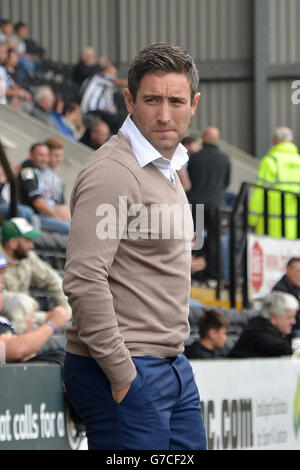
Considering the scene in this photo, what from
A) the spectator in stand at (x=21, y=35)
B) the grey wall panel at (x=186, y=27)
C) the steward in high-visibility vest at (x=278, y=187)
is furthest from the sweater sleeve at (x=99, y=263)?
the grey wall panel at (x=186, y=27)

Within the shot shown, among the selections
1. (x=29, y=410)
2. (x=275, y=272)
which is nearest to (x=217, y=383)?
(x=29, y=410)

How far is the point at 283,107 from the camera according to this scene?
22.2 metres

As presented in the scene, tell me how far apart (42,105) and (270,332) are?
7.29 meters

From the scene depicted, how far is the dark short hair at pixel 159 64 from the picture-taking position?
11.4ft

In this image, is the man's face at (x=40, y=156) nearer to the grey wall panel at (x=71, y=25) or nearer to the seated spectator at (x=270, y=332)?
the seated spectator at (x=270, y=332)

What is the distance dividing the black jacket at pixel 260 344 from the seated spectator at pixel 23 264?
1.35 meters

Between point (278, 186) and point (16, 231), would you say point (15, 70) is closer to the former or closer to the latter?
point (278, 186)

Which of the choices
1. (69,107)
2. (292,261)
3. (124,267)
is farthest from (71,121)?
(124,267)

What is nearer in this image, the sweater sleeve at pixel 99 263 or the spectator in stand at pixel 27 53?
the sweater sleeve at pixel 99 263

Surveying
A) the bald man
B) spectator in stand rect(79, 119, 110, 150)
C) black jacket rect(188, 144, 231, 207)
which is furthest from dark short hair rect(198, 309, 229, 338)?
spectator in stand rect(79, 119, 110, 150)

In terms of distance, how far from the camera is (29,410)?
504cm

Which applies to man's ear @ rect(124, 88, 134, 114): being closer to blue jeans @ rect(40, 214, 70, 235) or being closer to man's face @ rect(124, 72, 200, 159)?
man's face @ rect(124, 72, 200, 159)

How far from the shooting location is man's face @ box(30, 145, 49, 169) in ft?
34.2

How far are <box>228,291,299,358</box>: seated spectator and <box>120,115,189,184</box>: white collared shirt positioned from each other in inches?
200
